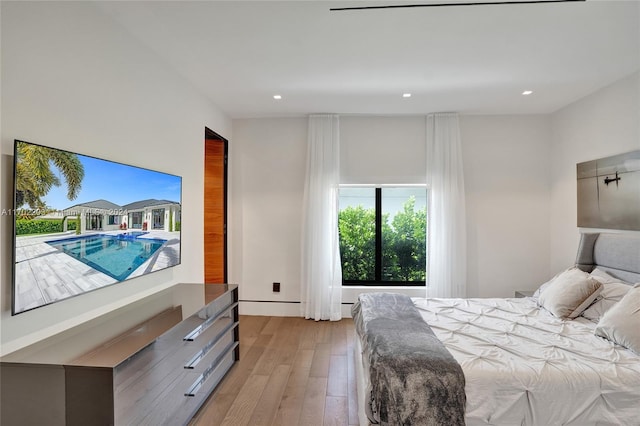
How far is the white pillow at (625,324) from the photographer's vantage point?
1.96 meters

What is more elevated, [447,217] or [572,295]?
[447,217]

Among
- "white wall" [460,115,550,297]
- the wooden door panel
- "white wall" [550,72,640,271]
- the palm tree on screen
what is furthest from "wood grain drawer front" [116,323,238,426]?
"white wall" [550,72,640,271]

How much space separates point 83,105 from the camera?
1.85 m

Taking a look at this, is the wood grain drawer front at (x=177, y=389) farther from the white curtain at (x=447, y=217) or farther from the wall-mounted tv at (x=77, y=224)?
the white curtain at (x=447, y=217)

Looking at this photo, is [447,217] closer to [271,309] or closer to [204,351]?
[271,309]

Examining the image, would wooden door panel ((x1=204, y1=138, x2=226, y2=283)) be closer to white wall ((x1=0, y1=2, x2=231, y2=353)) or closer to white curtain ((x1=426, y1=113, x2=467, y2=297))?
white wall ((x1=0, y1=2, x2=231, y2=353))

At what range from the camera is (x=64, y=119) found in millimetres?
1723

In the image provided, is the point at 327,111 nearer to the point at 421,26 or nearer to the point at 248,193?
the point at 248,193

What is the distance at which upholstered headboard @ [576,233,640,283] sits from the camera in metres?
2.67

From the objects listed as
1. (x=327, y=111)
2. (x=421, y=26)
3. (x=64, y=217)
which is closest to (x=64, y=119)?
(x=64, y=217)

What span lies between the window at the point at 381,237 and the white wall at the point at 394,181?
0.25 meters

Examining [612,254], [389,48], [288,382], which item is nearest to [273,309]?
[288,382]

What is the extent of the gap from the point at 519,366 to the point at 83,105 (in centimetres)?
289

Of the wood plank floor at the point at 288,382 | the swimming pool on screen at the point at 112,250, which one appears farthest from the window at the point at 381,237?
the swimming pool on screen at the point at 112,250
